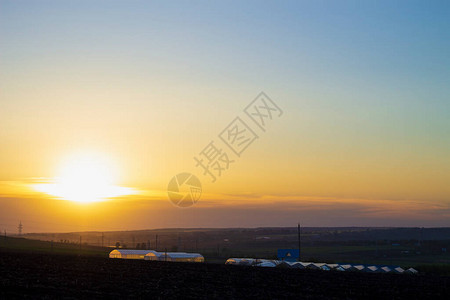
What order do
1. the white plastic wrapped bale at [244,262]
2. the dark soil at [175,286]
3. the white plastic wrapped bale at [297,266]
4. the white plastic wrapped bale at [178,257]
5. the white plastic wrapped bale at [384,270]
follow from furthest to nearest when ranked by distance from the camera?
the white plastic wrapped bale at [178,257]
the white plastic wrapped bale at [244,262]
the white plastic wrapped bale at [384,270]
the white plastic wrapped bale at [297,266]
the dark soil at [175,286]

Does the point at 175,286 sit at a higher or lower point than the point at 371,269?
higher

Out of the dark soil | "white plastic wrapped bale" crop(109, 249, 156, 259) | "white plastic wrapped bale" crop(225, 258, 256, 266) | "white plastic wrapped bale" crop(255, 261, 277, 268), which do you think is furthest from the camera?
"white plastic wrapped bale" crop(109, 249, 156, 259)

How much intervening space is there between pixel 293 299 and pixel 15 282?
1927 cm

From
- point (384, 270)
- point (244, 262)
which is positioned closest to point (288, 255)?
point (244, 262)

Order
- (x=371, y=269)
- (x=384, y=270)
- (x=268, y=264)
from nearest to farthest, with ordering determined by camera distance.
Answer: (x=268, y=264) → (x=384, y=270) → (x=371, y=269)

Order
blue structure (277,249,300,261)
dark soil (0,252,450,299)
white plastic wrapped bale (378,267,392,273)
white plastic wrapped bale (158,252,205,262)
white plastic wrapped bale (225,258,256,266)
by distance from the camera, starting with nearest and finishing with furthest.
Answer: dark soil (0,252,450,299)
white plastic wrapped bale (378,267,392,273)
white plastic wrapped bale (225,258,256,266)
white plastic wrapped bale (158,252,205,262)
blue structure (277,249,300,261)

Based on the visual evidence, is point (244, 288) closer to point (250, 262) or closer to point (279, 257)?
point (250, 262)

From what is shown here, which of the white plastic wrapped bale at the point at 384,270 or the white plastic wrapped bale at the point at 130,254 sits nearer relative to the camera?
the white plastic wrapped bale at the point at 384,270

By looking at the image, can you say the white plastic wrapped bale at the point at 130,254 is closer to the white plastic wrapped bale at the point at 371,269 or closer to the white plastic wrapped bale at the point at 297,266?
the white plastic wrapped bale at the point at 297,266

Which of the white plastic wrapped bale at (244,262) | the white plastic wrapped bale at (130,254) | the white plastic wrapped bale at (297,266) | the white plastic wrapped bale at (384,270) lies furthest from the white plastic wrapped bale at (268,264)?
→ the white plastic wrapped bale at (130,254)

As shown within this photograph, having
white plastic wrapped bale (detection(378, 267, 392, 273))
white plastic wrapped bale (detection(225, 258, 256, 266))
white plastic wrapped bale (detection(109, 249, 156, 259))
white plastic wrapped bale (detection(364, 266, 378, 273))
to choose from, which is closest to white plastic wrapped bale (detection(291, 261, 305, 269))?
white plastic wrapped bale (detection(225, 258, 256, 266))

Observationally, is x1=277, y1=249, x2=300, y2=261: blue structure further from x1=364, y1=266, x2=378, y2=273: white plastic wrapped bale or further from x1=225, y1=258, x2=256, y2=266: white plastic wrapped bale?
x1=364, y1=266, x2=378, y2=273: white plastic wrapped bale

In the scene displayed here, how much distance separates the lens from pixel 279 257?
324 ft

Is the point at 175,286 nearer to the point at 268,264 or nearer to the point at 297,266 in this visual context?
the point at 268,264
